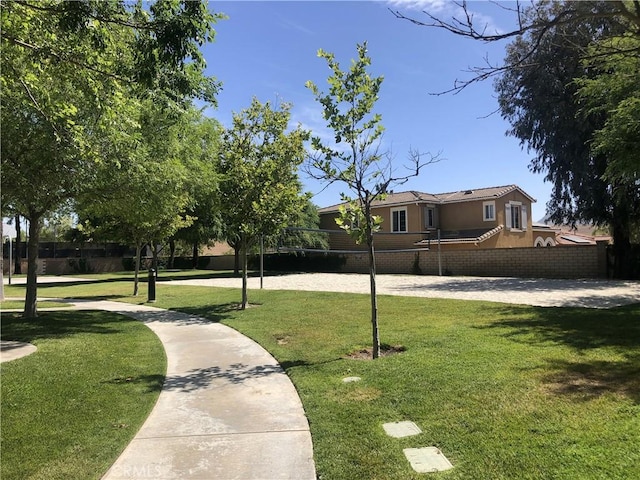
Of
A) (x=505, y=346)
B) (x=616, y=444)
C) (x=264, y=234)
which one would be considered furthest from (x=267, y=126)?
(x=616, y=444)

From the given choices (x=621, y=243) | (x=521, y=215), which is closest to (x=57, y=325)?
(x=621, y=243)

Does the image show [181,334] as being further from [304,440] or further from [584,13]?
[584,13]

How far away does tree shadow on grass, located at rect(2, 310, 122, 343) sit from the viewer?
995 centimetres

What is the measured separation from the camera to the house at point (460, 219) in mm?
33625

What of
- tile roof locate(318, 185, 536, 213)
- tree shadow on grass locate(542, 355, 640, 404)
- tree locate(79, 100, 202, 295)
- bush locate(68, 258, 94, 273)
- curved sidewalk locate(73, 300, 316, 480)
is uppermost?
tile roof locate(318, 185, 536, 213)

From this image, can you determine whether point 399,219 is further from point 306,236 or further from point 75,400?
point 75,400

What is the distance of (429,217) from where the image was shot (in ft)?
118

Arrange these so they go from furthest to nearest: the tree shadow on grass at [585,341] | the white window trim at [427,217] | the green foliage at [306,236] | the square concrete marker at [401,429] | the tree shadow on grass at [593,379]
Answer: the green foliage at [306,236] → the white window trim at [427,217] → the tree shadow on grass at [585,341] → the tree shadow on grass at [593,379] → the square concrete marker at [401,429]

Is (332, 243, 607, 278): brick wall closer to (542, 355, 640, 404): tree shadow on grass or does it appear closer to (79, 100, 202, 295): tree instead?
(79, 100, 202, 295): tree

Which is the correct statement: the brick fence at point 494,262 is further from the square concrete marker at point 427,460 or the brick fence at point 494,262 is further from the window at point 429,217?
the square concrete marker at point 427,460

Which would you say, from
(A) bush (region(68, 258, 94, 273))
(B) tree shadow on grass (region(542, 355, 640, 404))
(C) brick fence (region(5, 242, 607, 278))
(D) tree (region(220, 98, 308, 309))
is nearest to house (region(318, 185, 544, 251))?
(C) brick fence (region(5, 242, 607, 278))

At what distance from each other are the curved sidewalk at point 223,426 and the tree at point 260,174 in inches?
220

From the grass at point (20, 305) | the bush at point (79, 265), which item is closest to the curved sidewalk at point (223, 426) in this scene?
the grass at point (20, 305)

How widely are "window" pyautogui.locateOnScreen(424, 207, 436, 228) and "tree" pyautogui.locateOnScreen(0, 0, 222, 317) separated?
89.5 ft
